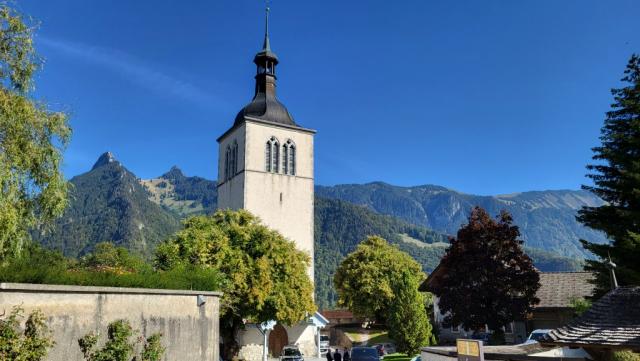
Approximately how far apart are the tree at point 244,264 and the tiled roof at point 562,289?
18.7 meters

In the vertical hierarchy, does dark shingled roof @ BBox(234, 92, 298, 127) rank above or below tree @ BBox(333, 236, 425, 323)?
above

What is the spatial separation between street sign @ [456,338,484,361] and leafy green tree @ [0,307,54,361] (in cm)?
1023

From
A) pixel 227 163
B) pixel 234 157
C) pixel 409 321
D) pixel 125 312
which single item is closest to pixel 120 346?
pixel 125 312

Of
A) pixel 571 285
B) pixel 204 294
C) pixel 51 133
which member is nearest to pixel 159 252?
pixel 204 294

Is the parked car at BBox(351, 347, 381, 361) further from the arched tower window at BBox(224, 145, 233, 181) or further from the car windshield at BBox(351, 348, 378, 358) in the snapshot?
→ the arched tower window at BBox(224, 145, 233, 181)

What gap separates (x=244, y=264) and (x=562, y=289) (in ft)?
82.9

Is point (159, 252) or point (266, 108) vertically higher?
point (266, 108)

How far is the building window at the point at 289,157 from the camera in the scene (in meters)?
47.0

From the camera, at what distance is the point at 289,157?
4728cm

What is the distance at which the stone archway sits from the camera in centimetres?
4117

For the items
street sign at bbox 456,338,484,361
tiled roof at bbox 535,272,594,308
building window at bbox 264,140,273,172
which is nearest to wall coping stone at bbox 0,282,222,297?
street sign at bbox 456,338,484,361

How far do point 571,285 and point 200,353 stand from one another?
31.6 metres

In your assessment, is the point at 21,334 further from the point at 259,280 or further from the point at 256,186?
the point at 256,186

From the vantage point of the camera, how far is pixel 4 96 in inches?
573
